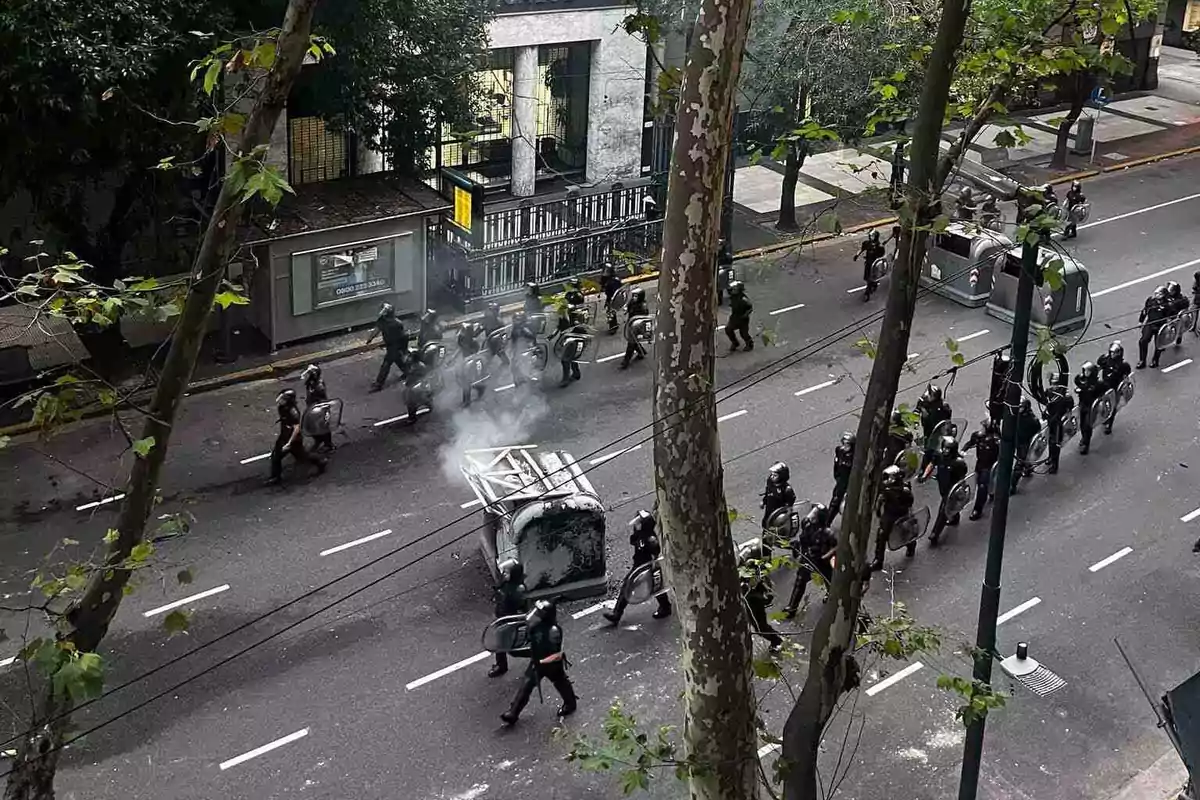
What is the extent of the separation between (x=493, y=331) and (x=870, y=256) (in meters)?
6.60

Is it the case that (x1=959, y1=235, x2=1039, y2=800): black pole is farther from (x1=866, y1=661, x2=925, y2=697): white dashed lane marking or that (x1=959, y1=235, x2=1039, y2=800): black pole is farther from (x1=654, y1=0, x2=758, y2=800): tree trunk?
(x1=654, y1=0, x2=758, y2=800): tree trunk

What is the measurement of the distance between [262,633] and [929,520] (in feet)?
23.5

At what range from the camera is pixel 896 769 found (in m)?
11.8

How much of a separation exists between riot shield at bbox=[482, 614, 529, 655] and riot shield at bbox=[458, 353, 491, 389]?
604cm

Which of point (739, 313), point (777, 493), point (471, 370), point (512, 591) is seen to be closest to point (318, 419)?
point (471, 370)

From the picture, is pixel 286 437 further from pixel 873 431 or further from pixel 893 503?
pixel 873 431

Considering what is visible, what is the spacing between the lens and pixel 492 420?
17.6 m

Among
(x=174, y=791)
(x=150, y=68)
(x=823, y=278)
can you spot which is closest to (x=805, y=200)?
(x=823, y=278)

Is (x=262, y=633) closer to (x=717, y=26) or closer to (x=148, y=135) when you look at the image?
(x=148, y=135)

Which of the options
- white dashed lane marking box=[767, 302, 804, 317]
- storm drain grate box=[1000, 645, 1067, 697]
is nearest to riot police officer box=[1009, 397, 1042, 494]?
storm drain grate box=[1000, 645, 1067, 697]

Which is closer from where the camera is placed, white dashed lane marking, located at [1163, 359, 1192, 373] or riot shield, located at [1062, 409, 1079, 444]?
riot shield, located at [1062, 409, 1079, 444]

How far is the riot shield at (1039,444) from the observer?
16.2 metres

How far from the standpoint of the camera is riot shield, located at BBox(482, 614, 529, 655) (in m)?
11.9

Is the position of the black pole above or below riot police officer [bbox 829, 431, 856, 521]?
above
